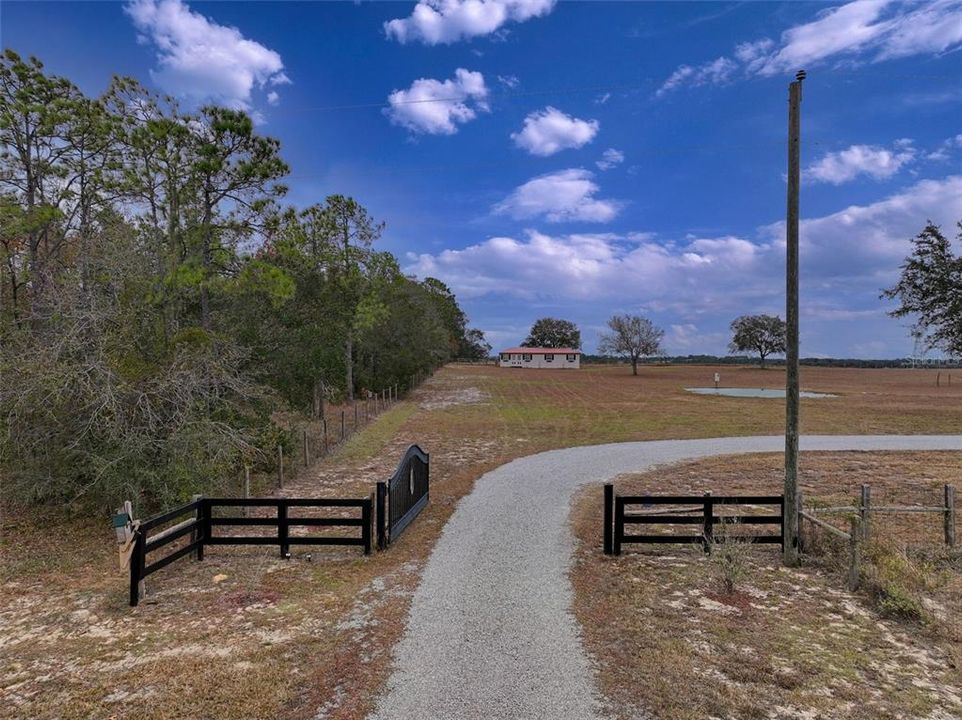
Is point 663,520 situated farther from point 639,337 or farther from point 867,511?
point 639,337

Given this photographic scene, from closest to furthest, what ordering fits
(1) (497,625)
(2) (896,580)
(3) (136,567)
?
(1) (497,625), (3) (136,567), (2) (896,580)

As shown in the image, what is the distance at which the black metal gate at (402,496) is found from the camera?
8.66 metres

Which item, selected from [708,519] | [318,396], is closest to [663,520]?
[708,519]

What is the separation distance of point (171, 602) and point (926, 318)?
2835 cm

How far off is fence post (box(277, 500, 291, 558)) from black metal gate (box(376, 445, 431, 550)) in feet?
4.39

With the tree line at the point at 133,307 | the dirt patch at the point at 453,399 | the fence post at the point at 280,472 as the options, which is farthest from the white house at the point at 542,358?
the fence post at the point at 280,472

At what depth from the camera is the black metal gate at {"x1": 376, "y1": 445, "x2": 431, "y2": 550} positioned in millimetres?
8664

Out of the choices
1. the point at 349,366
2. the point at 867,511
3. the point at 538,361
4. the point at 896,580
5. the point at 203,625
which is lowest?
the point at 203,625

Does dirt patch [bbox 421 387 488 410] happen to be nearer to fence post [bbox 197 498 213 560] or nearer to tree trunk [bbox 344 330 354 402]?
tree trunk [bbox 344 330 354 402]

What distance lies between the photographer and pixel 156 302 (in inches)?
464

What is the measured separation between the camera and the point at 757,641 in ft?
18.2

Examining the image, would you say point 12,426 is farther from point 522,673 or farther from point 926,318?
point 926,318

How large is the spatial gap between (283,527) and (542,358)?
98706 millimetres

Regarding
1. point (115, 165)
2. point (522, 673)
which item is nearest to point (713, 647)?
point (522, 673)
